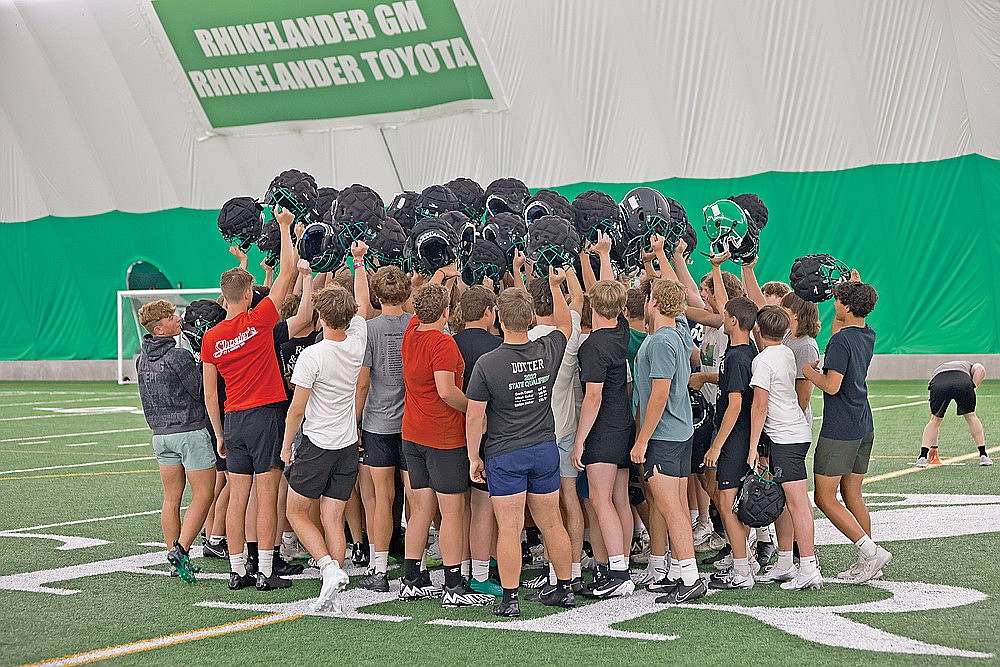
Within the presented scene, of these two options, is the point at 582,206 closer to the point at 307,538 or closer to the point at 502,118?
the point at 307,538

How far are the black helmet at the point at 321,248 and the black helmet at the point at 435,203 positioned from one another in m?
0.72

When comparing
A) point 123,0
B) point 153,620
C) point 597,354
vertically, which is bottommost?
point 153,620

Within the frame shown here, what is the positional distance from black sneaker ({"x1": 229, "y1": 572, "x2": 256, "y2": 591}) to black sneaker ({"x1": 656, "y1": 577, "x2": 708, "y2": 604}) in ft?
8.40

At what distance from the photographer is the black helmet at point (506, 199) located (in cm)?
811

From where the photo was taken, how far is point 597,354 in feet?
22.2

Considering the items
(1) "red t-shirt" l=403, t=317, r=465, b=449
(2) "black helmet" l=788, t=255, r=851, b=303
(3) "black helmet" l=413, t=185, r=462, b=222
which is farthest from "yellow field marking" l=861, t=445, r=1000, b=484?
(1) "red t-shirt" l=403, t=317, r=465, b=449

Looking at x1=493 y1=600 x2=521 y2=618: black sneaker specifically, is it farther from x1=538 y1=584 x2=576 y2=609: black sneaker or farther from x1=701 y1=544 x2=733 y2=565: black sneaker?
x1=701 y1=544 x2=733 y2=565: black sneaker

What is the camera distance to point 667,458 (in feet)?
22.3

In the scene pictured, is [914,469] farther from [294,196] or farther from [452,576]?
[294,196]

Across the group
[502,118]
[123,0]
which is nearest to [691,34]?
[502,118]

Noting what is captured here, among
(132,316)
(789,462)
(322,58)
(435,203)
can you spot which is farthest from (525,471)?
(132,316)

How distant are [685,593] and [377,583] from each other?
187 cm

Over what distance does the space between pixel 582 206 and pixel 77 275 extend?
87.8 ft

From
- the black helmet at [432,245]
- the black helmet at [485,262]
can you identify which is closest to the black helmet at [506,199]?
the black helmet at [432,245]
